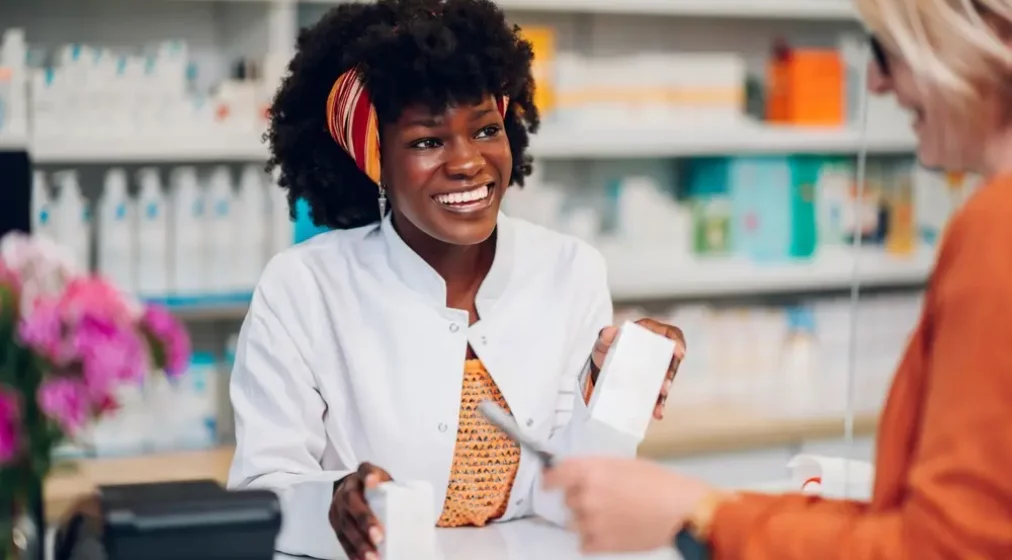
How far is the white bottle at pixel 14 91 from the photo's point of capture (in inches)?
109

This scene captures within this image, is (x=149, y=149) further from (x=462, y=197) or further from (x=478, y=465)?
(x=478, y=465)

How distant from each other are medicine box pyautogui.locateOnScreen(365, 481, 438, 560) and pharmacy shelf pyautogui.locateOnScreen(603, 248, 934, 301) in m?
2.10

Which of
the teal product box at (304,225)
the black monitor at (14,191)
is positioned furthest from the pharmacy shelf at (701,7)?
the black monitor at (14,191)

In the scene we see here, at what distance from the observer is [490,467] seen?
73.5 inches

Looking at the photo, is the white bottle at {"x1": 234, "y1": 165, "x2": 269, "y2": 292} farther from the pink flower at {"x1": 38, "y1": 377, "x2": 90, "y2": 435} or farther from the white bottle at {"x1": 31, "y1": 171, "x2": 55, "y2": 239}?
the pink flower at {"x1": 38, "y1": 377, "x2": 90, "y2": 435}

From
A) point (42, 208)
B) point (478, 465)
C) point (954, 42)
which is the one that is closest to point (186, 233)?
point (42, 208)

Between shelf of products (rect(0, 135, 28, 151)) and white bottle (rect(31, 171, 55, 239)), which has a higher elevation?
shelf of products (rect(0, 135, 28, 151))

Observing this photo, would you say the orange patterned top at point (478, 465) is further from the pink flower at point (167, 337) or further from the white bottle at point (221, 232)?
the white bottle at point (221, 232)

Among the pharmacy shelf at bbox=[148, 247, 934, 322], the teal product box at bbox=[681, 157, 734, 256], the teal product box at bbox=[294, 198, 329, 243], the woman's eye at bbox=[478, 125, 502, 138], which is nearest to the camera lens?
the woman's eye at bbox=[478, 125, 502, 138]

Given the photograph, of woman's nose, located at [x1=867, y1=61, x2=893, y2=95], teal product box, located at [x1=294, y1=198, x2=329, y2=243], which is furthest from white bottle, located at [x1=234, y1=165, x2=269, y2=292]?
woman's nose, located at [x1=867, y1=61, x2=893, y2=95]

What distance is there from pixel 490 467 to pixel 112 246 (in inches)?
56.2

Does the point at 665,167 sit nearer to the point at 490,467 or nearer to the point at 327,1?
the point at 327,1

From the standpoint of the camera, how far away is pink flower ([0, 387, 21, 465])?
95 centimetres

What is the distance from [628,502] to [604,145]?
237 cm
